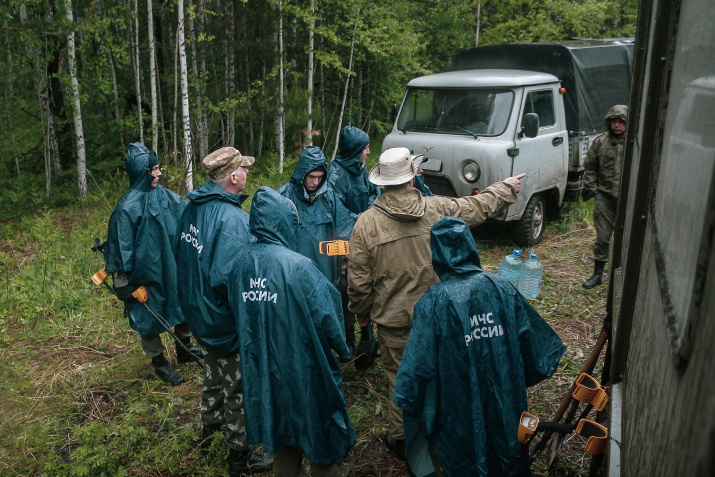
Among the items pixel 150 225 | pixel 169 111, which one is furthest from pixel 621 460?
pixel 169 111

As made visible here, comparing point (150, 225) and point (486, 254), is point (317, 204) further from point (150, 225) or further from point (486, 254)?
point (486, 254)

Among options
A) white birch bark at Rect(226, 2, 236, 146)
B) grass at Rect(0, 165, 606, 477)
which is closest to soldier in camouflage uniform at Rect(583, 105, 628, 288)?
grass at Rect(0, 165, 606, 477)

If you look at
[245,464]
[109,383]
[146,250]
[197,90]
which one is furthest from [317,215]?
[197,90]

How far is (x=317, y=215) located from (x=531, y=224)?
4082mm

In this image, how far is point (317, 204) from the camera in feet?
16.1

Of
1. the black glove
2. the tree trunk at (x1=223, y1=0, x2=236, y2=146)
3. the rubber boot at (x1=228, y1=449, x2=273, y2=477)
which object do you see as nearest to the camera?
the rubber boot at (x1=228, y1=449, x2=273, y2=477)

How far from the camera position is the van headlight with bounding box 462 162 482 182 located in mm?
7398

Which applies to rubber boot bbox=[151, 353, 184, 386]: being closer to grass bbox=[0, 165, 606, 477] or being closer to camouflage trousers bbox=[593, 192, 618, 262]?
grass bbox=[0, 165, 606, 477]

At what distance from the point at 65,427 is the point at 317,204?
2689mm

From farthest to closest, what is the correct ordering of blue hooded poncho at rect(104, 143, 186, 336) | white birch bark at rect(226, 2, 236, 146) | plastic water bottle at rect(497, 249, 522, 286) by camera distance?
white birch bark at rect(226, 2, 236, 146), plastic water bottle at rect(497, 249, 522, 286), blue hooded poncho at rect(104, 143, 186, 336)

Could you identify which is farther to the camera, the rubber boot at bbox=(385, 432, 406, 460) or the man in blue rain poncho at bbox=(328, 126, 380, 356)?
the man in blue rain poncho at bbox=(328, 126, 380, 356)

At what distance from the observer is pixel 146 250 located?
4867 mm

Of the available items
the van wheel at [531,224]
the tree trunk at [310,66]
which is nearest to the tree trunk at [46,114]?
the tree trunk at [310,66]

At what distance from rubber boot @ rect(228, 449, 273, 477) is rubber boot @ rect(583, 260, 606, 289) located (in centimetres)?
436
